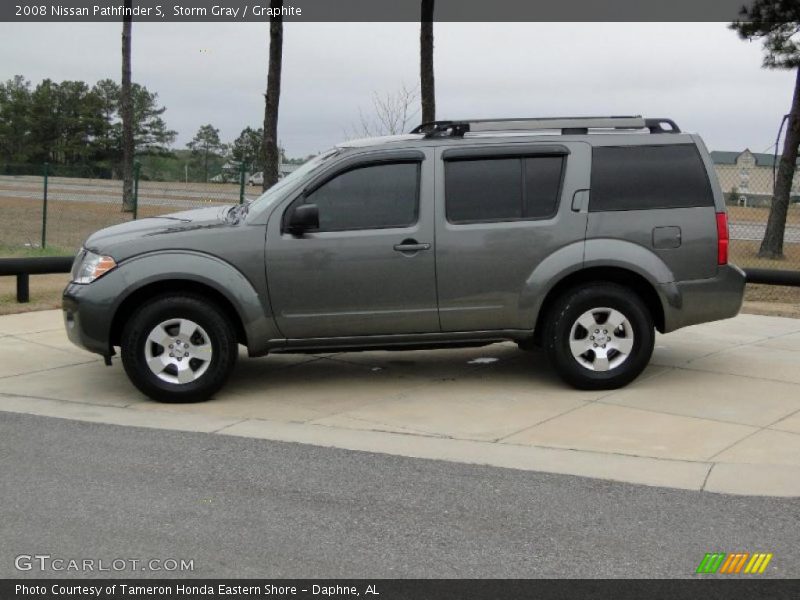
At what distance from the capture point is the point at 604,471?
6.10 m

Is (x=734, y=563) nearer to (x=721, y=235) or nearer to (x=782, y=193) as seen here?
(x=721, y=235)

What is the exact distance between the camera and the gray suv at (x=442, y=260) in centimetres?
770

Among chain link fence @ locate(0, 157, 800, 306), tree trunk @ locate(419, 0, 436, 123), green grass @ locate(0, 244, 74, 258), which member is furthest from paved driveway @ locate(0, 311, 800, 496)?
chain link fence @ locate(0, 157, 800, 306)

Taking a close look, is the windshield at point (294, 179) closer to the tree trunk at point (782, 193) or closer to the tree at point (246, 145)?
the tree trunk at point (782, 193)

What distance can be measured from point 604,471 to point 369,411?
Result: 2.02 meters

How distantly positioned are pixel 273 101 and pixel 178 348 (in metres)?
11.8

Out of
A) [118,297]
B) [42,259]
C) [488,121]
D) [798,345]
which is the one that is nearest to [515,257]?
[488,121]

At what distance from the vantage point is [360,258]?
7777 mm

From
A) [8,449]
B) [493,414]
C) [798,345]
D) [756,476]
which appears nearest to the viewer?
[756,476]

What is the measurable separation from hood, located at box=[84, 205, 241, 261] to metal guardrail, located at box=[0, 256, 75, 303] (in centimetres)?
426

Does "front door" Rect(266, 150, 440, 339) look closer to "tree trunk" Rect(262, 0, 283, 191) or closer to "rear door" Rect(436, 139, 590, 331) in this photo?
"rear door" Rect(436, 139, 590, 331)
